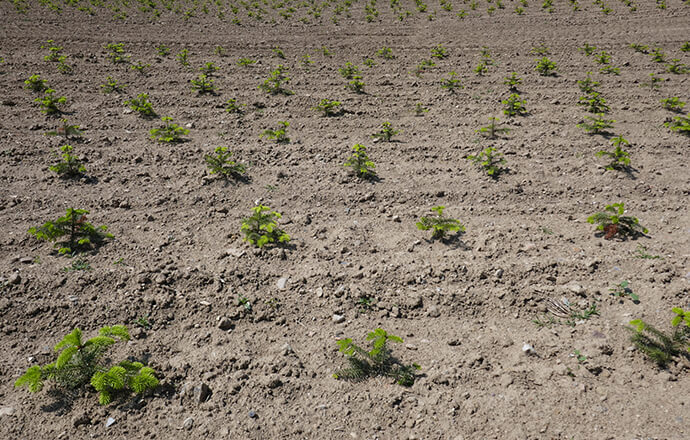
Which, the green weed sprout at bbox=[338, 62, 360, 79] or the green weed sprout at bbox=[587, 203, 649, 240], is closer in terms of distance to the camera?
the green weed sprout at bbox=[587, 203, 649, 240]

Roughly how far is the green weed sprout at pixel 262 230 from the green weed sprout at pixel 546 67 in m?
9.39

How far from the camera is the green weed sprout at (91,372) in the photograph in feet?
11.0

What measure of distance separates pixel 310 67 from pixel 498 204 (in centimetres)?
810

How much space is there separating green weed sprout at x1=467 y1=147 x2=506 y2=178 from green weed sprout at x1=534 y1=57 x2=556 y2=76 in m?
5.68

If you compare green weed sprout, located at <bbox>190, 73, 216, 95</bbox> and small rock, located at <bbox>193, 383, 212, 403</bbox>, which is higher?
green weed sprout, located at <bbox>190, 73, 216, 95</bbox>

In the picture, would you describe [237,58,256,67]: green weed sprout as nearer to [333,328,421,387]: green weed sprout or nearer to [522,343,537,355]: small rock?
[333,328,421,387]: green weed sprout

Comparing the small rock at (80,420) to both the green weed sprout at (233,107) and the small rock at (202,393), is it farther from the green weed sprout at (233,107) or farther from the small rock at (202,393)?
the green weed sprout at (233,107)

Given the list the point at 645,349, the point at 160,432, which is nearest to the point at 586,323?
the point at 645,349

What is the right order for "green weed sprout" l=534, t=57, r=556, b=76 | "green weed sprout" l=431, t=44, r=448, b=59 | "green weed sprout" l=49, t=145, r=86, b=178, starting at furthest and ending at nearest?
"green weed sprout" l=431, t=44, r=448, b=59, "green weed sprout" l=534, t=57, r=556, b=76, "green weed sprout" l=49, t=145, r=86, b=178

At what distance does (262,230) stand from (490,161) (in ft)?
12.7

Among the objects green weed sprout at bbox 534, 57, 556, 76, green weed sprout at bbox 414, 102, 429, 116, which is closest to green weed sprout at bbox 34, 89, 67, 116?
green weed sprout at bbox 414, 102, 429, 116

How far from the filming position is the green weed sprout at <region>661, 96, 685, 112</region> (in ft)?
29.0

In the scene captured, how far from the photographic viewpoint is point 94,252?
5.12 metres

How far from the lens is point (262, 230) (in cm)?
545
